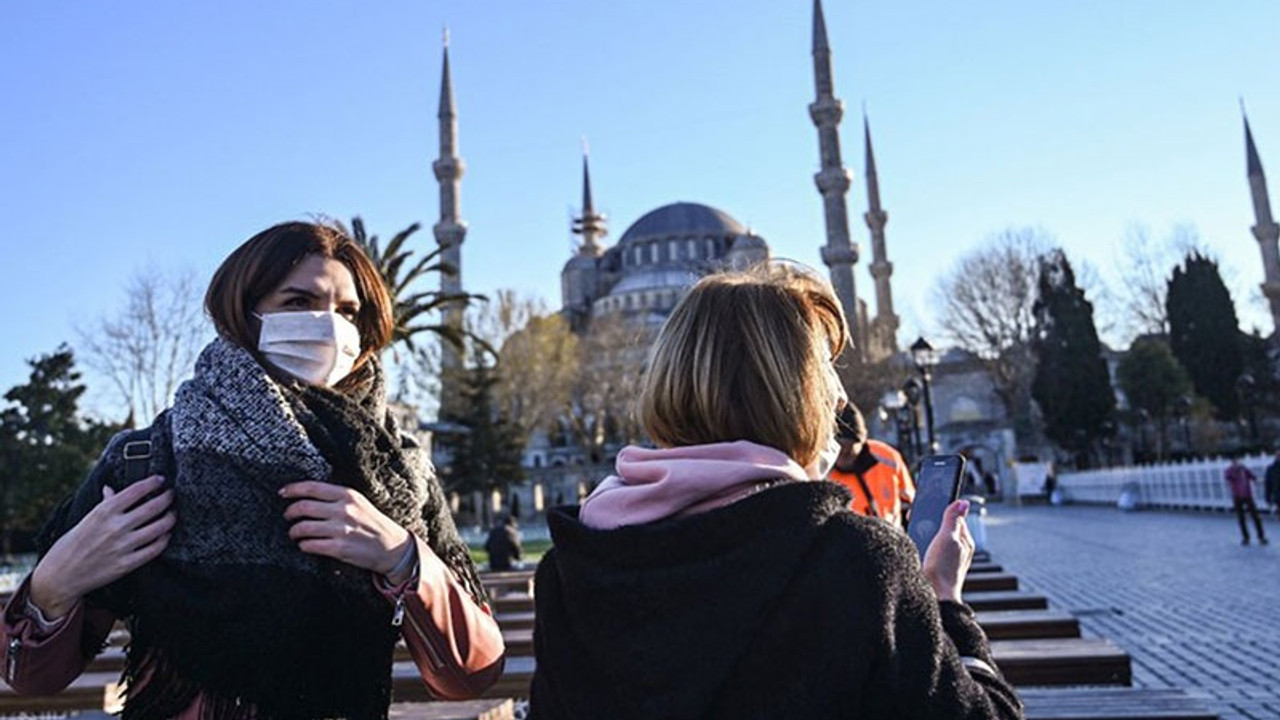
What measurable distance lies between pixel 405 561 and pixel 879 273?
174ft

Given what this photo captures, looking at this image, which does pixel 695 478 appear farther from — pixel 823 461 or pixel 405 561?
pixel 405 561

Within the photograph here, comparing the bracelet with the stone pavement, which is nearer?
the bracelet

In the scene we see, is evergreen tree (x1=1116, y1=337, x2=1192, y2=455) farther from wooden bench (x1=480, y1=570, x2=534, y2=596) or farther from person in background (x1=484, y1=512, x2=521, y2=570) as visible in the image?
wooden bench (x1=480, y1=570, x2=534, y2=596)

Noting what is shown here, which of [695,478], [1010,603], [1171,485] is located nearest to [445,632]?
[695,478]

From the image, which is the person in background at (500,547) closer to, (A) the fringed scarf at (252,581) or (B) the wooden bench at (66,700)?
(B) the wooden bench at (66,700)

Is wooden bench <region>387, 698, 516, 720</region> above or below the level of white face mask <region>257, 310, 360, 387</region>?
below

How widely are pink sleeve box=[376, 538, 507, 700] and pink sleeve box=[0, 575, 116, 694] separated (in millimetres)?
523

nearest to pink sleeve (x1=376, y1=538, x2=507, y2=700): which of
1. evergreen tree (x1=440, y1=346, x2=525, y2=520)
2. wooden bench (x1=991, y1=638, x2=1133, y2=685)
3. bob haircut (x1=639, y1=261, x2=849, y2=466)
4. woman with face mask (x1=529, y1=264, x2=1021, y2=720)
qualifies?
woman with face mask (x1=529, y1=264, x2=1021, y2=720)

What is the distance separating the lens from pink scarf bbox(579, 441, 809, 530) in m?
1.48

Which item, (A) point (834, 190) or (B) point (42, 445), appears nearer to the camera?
(B) point (42, 445)

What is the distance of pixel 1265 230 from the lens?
4831 centimetres

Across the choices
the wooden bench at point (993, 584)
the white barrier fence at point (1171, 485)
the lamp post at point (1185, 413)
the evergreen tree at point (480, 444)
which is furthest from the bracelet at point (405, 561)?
the lamp post at point (1185, 413)

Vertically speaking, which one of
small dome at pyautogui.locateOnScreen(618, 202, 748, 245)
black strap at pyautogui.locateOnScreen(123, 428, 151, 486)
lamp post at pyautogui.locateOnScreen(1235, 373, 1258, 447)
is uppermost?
small dome at pyautogui.locateOnScreen(618, 202, 748, 245)

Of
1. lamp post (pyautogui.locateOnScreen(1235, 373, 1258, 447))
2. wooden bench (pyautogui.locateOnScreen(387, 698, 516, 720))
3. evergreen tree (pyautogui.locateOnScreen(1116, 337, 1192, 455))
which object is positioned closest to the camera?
wooden bench (pyautogui.locateOnScreen(387, 698, 516, 720))
